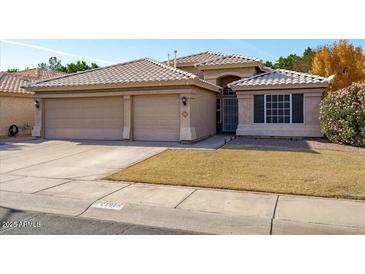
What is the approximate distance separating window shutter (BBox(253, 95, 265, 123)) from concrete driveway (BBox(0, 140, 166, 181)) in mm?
6325

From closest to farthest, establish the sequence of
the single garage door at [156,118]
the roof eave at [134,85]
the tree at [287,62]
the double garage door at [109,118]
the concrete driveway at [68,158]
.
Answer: the concrete driveway at [68,158] < the roof eave at [134,85] < the single garage door at [156,118] < the double garage door at [109,118] < the tree at [287,62]

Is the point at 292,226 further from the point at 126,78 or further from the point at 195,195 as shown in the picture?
the point at 126,78

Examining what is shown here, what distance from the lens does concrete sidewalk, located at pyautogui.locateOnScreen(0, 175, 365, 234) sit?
4852mm

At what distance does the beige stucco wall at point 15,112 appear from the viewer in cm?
1916

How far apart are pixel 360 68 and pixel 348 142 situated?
19591mm

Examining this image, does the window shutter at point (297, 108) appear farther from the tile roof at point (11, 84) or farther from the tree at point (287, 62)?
the tree at point (287, 62)

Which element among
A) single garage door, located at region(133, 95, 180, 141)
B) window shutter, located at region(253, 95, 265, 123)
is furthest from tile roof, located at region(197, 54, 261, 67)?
single garage door, located at region(133, 95, 180, 141)

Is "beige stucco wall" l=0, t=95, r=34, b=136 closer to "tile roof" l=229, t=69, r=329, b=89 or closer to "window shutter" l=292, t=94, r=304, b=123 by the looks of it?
"tile roof" l=229, t=69, r=329, b=89

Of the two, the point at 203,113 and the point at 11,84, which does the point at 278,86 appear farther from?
the point at 11,84

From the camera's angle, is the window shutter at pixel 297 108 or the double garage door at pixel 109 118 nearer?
the double garage door at pixel 109 118

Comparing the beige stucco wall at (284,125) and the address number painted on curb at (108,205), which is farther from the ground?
the beige stucco wall at (284,125)

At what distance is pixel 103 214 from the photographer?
5512mm

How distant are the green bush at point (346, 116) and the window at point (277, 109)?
83.8 inches

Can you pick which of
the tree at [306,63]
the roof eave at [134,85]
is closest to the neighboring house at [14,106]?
the roof eave at [134,85]
